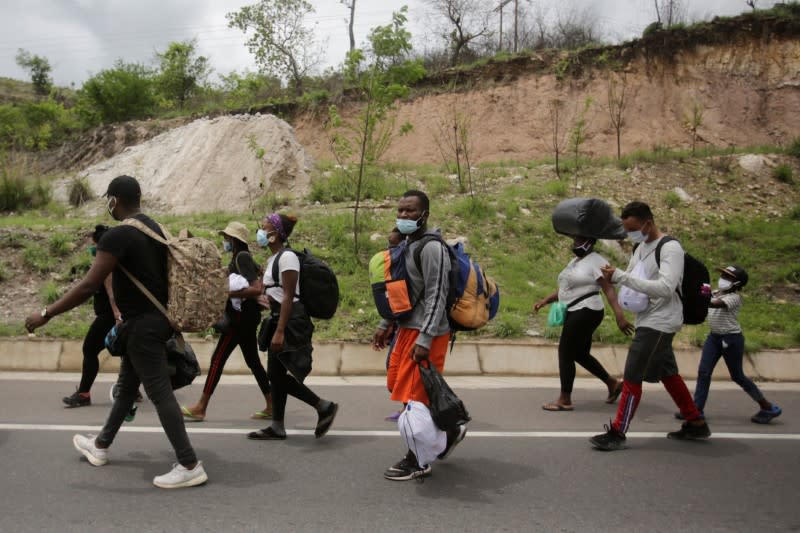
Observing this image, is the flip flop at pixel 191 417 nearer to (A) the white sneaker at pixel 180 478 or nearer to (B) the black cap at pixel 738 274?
(A) the white sneaker at pixel 180 478

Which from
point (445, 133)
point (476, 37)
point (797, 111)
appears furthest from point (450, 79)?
point (797, 111)

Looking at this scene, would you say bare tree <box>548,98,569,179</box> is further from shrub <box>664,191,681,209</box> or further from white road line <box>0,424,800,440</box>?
white road line <box>0,424,800,440</box>

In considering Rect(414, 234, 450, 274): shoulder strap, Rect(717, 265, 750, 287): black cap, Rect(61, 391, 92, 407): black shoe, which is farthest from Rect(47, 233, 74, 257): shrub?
Rect(717, 265, 750, 287): black cap

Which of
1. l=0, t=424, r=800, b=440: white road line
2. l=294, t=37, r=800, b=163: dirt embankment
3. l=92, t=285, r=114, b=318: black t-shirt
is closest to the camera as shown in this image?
l=0, t=424, r=800, b=440: white road line

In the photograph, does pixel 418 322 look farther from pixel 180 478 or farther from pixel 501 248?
pixel 501 248

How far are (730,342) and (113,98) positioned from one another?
3218cm

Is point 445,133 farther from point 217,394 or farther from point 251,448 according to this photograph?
point 251,448

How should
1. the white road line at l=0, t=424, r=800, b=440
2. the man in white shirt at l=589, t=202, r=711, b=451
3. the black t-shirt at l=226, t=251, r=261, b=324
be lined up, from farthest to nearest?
the black t-shirt at l=226, t=251, r=261, b=324 → the white road line at l=0, t=424, r=800, b=440 → the man in white shirt at l=589, t=202, r=711, b=451

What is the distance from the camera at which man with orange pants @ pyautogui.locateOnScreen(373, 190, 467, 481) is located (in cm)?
457

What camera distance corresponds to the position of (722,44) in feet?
88.5

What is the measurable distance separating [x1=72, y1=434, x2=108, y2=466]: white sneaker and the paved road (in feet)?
0.32

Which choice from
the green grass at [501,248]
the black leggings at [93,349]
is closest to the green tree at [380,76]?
the green grass at [501,248]

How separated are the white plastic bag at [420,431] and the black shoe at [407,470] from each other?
125mm

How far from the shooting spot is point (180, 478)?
14.8ft
